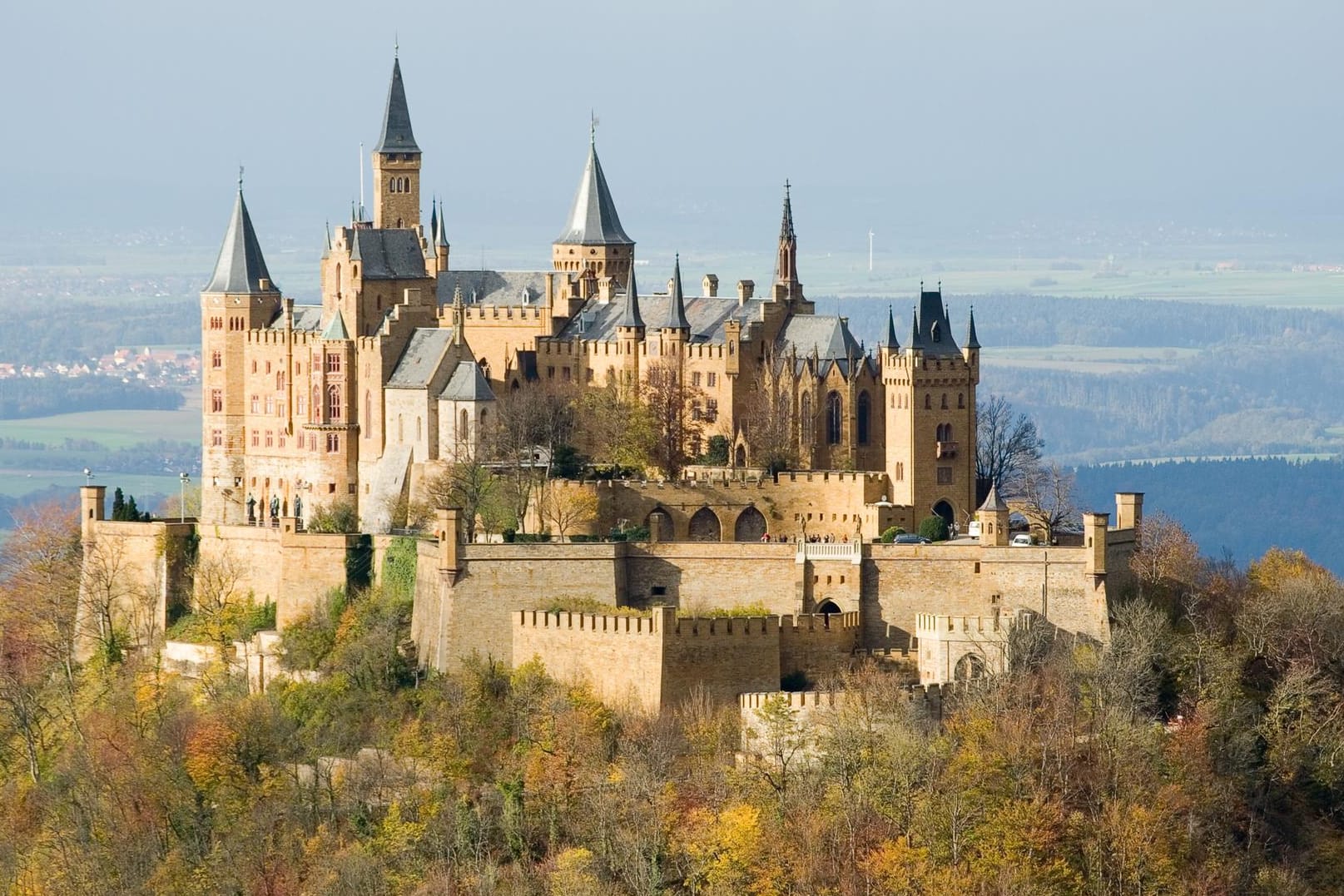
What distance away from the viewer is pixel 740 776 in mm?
63031

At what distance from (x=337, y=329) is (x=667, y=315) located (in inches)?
335

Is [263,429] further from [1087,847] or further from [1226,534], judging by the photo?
[1226,534]

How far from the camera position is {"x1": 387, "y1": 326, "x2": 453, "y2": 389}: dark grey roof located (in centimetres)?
7869

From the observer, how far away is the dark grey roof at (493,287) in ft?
282

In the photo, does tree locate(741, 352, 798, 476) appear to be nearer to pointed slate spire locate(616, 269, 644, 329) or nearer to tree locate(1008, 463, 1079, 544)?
pointed slate spire locate(616, 269, 644, 329)

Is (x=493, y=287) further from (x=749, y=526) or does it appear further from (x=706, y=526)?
(x=749, y=526)

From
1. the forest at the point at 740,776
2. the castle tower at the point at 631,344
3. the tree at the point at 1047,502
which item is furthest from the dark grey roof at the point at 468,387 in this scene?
the tree at the point at 1047,502

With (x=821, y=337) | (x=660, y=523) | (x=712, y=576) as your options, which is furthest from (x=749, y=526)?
(x=821, y=337)

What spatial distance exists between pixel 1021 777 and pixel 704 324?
79.0 ft

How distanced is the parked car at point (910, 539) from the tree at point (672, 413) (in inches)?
341

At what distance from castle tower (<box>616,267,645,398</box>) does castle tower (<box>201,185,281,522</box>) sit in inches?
394

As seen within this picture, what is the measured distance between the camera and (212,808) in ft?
227

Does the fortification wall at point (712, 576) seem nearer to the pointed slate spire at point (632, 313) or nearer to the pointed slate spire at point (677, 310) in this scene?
the pointed slate spire at point (677, 310)

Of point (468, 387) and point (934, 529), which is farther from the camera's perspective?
point (468, 387)
